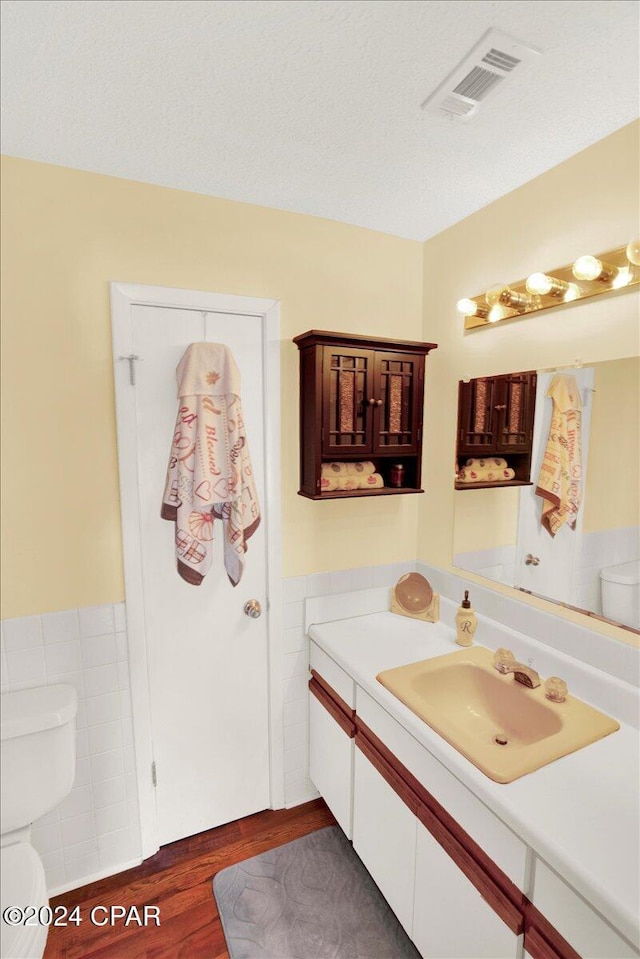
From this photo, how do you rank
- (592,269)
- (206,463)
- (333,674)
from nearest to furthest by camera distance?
1. (592,269)
2. (206,463)
3. (333,674)

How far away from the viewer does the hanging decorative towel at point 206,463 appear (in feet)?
5.45

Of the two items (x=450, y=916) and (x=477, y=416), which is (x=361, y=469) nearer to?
(x=477, y=416)

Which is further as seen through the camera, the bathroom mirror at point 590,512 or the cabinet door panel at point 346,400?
the cabinet door panel at point 346,400

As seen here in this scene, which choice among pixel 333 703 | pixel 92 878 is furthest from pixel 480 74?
pixel 92 878

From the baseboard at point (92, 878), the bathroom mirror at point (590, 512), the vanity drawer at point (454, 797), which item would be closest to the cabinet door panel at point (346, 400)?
the bathroom mirror at point (590, 512)

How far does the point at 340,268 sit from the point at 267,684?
5.96ft

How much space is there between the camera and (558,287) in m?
1.49

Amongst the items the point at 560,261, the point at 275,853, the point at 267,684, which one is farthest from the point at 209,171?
the point at 275,853

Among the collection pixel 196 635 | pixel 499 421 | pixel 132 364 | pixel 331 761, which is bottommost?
pixel 331 761

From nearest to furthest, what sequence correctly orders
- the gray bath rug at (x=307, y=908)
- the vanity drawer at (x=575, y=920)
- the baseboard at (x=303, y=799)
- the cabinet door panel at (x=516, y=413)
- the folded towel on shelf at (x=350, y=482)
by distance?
the vanity drawer at (x=575, y=920)
the gray bath rug at (x=307, y=908)
the cabinet door panel at (x=516, y=413)
the folded towel on shelf at (x=350, y=482)
the baseboard at (x=303, y=799)

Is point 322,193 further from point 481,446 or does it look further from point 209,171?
point 481,446

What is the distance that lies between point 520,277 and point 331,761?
202 cm

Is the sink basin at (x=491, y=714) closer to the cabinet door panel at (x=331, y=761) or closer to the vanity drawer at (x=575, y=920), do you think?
the vanity drawer at (x=575, y=920)

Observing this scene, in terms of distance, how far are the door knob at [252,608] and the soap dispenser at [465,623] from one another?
2.68ft
